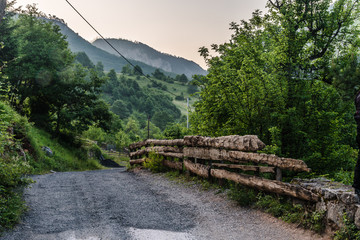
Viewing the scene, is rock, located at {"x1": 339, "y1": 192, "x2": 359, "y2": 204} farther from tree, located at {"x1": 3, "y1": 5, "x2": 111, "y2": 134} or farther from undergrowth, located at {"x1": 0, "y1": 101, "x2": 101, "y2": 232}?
tree, located at {"x1": 3, "y1": 5, "x2": 111, "y2": 134}

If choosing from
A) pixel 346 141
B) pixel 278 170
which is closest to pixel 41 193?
pixel 278 170

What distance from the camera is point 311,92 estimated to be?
26.1 feet

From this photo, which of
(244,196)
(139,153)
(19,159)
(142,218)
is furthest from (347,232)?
(139,153)

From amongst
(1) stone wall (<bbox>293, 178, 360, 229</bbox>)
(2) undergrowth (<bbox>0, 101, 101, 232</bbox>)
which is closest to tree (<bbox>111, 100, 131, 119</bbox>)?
(2) undergrowth (<bbox>0, 101, 101, 232</bbox>)

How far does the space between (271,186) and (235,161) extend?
141 centimetres

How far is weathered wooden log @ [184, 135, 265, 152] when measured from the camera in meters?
5.68

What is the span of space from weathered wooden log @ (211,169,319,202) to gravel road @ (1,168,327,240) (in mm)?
458

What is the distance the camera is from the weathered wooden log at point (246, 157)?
4.73 meters

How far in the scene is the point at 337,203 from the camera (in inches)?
151

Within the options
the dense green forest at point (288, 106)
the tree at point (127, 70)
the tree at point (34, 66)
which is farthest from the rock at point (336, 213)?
the tree at point (127, 70)

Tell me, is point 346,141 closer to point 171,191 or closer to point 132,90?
point 171,191

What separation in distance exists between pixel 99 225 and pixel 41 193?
3.17m

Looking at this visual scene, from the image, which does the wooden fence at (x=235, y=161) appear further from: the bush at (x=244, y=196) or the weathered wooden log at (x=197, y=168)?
the bush at (x=244, y=196)

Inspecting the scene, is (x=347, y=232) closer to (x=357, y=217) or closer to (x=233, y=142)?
(x=357, y=217)
